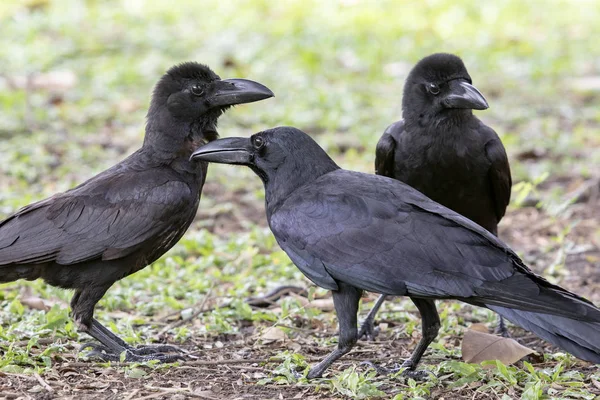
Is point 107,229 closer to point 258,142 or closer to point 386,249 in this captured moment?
point 258,142

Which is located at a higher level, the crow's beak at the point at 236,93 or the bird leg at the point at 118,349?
the crow's beak at the point at 236,93

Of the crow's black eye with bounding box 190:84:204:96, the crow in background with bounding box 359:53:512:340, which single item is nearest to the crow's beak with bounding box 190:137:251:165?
the crow's black eye with bounding box 190:84:204:96

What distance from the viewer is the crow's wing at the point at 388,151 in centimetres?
607

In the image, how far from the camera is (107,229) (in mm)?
5246

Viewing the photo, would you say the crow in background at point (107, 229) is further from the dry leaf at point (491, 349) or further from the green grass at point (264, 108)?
the dry leaf at point (491, 349)

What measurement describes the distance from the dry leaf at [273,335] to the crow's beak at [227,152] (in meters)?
1.09

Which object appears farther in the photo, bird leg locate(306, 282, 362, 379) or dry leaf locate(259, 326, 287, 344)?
dry leaf locate(259, 326, 287, 344)

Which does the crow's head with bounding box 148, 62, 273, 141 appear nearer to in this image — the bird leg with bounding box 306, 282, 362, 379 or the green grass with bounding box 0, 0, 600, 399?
the green grass with bounding box 0, 0, 600, 399

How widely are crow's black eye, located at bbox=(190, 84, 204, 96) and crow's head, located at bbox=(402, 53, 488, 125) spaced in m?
1.39

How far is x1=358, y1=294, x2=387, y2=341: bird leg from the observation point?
5.87 m

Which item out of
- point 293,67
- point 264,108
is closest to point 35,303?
point 264,108

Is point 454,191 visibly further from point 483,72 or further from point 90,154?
point 483,72

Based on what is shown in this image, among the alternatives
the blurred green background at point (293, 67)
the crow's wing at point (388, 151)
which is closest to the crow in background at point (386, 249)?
the crow's wing at point (388, 151)

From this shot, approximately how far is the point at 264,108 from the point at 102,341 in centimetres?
610
